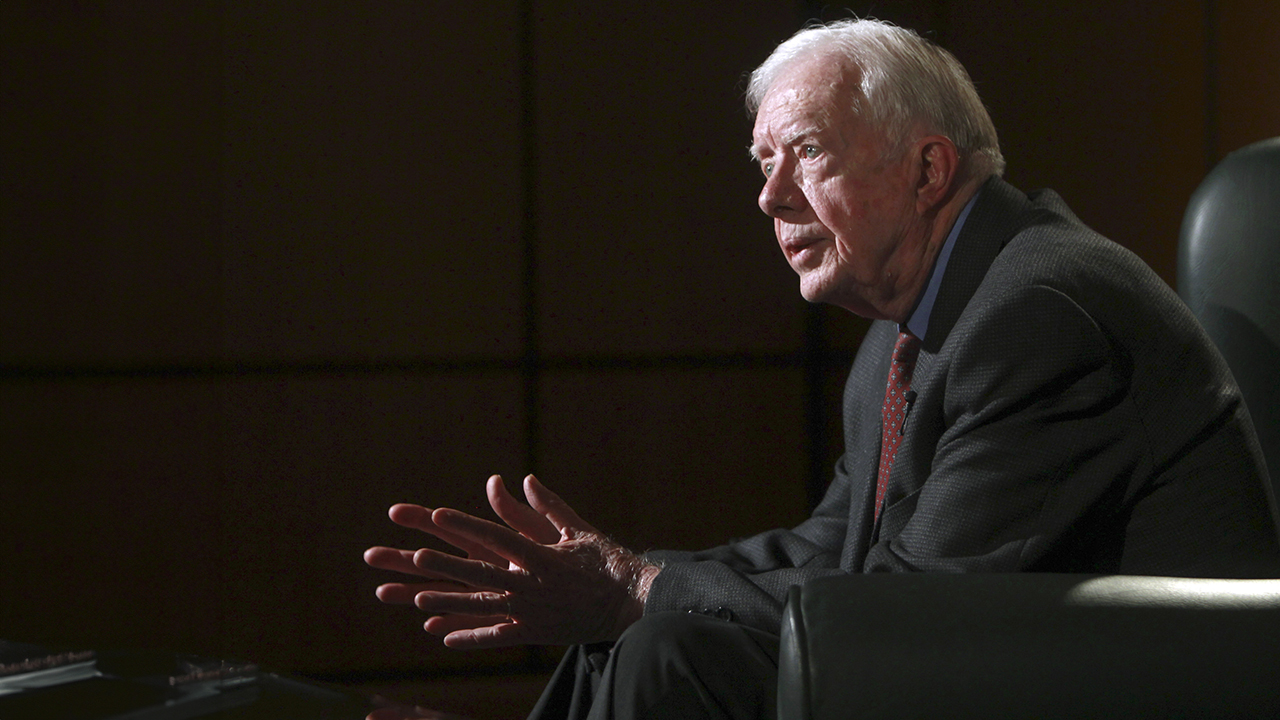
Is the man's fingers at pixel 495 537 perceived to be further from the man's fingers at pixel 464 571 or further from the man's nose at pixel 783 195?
the man's nose at pixel 783 195

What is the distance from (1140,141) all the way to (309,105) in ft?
6.01

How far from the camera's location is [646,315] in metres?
2.30

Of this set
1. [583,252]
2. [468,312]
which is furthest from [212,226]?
[583,252]

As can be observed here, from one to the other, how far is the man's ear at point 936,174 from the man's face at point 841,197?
0.01 meters

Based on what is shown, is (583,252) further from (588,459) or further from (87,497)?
(87,497)

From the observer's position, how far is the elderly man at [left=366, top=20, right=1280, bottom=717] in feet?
3.18

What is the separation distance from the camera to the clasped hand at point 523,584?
3.60 ft

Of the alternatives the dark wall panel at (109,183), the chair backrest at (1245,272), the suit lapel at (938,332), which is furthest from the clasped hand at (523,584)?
the dark wall panel at (109,183)

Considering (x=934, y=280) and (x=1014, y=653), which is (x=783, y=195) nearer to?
(x=934, y=280)

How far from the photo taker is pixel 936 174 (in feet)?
4.23

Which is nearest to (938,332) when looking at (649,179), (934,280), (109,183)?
(934,280)

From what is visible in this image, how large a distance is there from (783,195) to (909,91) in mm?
203

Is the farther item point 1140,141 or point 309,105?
point 1140,141

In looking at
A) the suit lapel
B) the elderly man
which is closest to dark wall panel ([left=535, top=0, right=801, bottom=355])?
the elderly man
